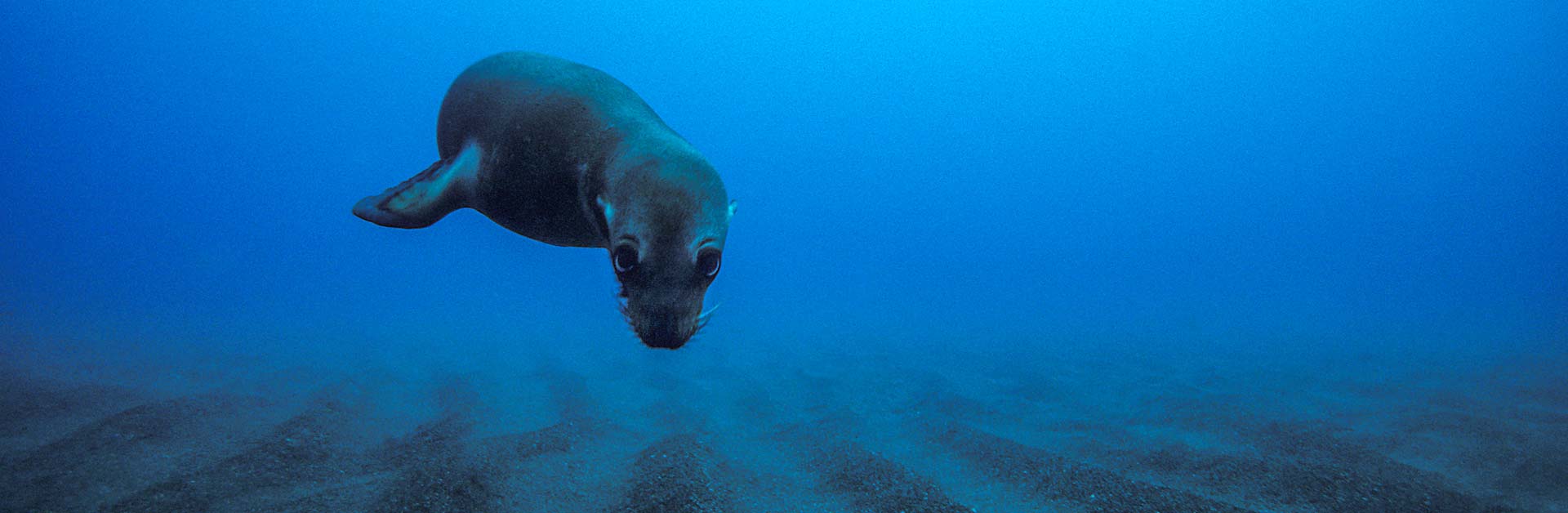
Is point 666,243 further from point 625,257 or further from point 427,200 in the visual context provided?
point 427,200

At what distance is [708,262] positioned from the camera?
185 cm

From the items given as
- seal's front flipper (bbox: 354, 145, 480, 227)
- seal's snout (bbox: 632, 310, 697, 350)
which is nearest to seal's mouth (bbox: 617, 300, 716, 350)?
seal's snout (bbox: 632, 310, 697, 350)

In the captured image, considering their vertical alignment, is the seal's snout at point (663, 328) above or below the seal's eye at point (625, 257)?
below

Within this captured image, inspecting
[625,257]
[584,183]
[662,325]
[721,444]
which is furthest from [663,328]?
[721,444]

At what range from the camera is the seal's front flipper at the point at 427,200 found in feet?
7.87

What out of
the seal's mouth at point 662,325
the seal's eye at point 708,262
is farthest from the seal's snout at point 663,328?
the seal's eye at point 708,262

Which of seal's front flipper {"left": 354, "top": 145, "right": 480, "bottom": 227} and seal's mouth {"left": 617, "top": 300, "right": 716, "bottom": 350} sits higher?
seal's front flipper {"left": 354, "top": 145, "right": 480, "bottom": 227}

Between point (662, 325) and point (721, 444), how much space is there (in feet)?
8.51

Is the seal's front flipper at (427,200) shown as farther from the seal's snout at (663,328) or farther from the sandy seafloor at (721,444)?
the sandy seafloor at (721,444)

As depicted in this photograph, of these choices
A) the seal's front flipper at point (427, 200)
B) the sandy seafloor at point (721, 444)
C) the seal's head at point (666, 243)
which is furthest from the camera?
the sandy seafloor at point (721, 444)

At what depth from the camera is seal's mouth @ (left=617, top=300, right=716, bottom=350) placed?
5.88 ft

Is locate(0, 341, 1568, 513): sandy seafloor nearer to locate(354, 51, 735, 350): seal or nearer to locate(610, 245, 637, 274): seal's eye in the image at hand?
locate(354, 51, 735, 350): seal

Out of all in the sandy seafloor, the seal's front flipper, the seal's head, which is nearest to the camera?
the seal's head

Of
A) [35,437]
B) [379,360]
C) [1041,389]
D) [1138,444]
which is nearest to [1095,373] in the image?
[1041,389]
